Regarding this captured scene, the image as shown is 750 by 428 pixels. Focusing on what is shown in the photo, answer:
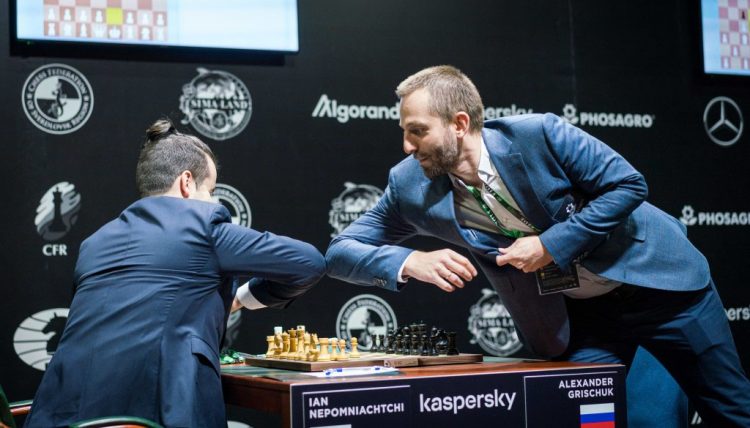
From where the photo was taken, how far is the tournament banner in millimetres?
2270

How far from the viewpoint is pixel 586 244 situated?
2816 millimetres

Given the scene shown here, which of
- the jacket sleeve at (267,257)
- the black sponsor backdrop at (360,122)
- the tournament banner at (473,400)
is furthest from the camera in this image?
the black sponsor backdrop at (360,122)

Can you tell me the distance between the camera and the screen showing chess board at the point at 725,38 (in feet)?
18.4

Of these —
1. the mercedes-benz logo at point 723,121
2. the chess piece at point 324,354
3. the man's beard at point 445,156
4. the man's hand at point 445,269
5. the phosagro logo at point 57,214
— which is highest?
the mercedes-benz logo at point 723,121

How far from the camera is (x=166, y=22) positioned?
4.59 metres

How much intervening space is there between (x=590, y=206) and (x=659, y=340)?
57 cm

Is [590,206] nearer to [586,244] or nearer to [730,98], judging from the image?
[586,244]

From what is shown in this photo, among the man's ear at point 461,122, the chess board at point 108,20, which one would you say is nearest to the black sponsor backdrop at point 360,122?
the chess board at point 108,20

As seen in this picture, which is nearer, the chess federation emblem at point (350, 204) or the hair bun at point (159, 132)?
the hair bun at point (159, 132)

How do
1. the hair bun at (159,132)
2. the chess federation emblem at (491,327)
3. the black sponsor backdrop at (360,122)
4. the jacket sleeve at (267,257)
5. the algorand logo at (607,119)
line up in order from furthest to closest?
the algorand logo at (607,119) < the chess federation emblem at (491,327) < the black sponsor backdrop at (360,122) < the hair bun at (159,132) < the jacket sleeve at (267,257)

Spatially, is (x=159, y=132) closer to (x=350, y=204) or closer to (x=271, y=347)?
(x=271, y=347)

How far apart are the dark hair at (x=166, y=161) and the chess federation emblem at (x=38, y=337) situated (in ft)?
6.06

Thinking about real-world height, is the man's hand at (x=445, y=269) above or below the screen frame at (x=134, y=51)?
below

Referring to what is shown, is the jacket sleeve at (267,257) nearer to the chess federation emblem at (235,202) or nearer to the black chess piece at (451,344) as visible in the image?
the black chess piece at (451,344)
